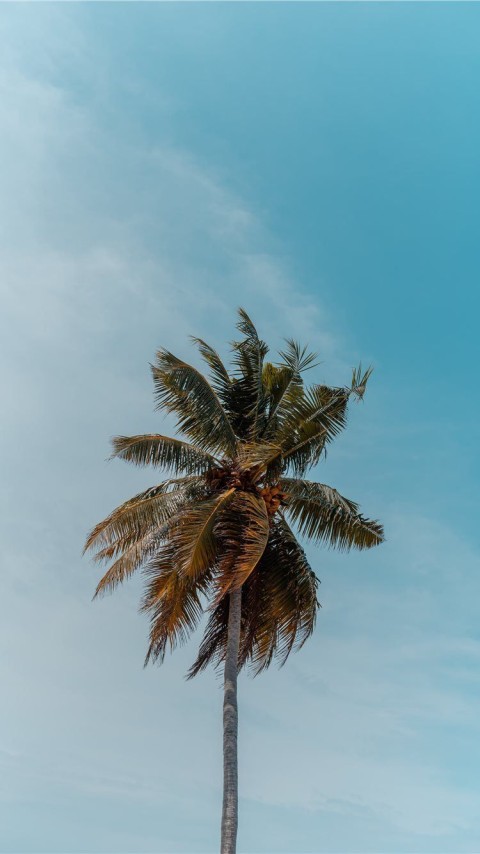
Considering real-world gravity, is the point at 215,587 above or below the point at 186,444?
below

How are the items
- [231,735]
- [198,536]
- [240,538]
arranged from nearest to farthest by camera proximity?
1. [231,735]
2. [198,536]
3. [240,538]

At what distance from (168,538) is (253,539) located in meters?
2.61

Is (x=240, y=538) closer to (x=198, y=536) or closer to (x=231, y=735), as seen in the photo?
(x=198, y=536)

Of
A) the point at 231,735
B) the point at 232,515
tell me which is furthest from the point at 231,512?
the point at 231,735

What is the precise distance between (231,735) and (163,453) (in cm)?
659

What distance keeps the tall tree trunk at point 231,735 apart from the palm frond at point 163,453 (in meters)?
3.18

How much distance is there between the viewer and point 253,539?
54.9ft

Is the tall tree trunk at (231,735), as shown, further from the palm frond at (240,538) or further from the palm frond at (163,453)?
the palm frond at (163,453)

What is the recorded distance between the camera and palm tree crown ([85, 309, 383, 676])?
17.9 meters

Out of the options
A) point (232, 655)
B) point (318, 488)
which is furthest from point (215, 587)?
point (318, 488)

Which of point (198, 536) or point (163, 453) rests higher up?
point (163, 453)

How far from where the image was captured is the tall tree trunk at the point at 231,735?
1492 cm

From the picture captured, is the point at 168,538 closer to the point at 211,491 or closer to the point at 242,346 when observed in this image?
the point at 211,491

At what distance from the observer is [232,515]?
17.9 meters
